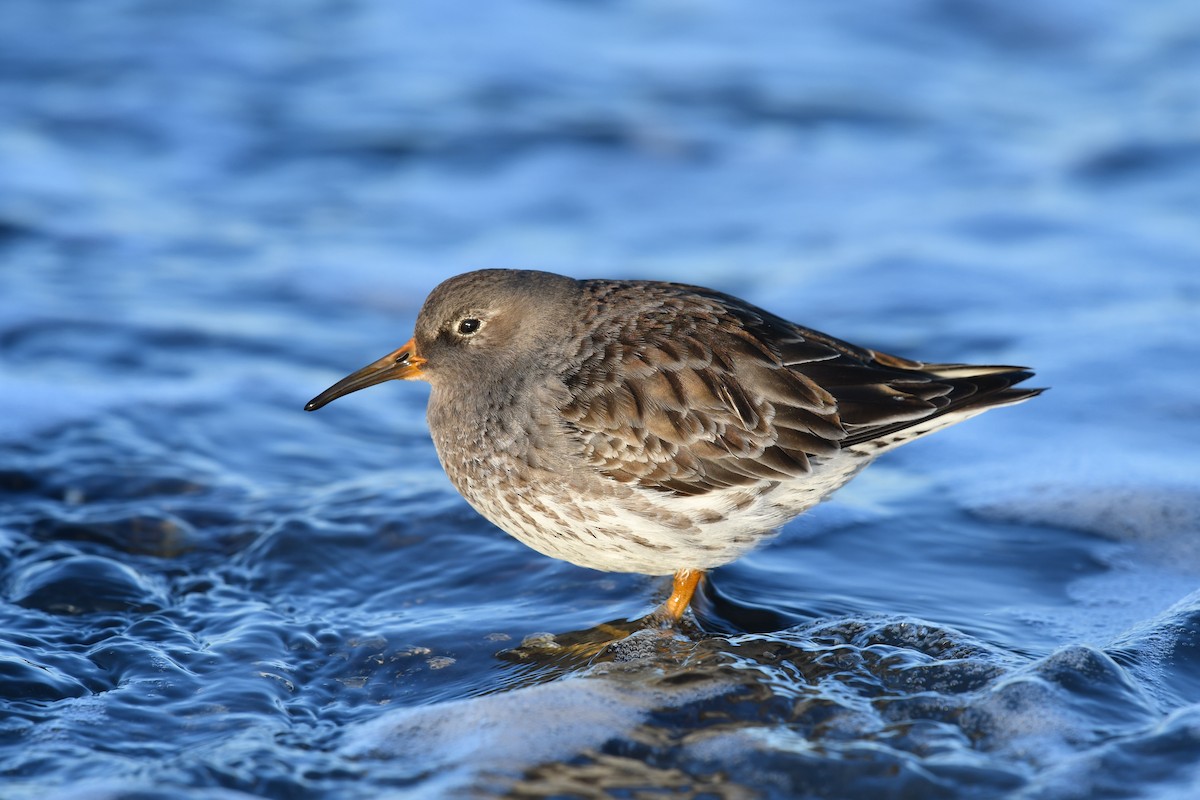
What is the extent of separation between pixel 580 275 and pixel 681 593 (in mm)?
4134

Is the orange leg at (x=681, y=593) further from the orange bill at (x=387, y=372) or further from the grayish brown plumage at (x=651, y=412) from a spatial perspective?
the orange bill at (x=387, y=372)

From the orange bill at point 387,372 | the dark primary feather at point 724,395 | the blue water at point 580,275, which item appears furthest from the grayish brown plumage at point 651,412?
the blue water at point 580,275

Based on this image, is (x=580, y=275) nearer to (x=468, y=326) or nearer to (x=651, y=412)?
(x=468, y=326)

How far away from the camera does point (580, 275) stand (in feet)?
32.6

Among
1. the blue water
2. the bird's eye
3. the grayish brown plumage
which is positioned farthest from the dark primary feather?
the blue water

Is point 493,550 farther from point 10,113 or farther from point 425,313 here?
point 10,113

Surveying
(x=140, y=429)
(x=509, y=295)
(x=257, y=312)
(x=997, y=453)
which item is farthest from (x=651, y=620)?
(x=257, y=312)

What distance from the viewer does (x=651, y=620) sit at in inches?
245

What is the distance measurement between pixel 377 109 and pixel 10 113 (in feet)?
10.7

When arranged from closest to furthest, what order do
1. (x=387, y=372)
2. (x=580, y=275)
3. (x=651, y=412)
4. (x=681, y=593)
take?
1. (x=651, y=412)
2. (x=681, y=593)
3. (x=387, y=372)
4. (x=580, y=275)

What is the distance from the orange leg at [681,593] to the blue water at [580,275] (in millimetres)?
168

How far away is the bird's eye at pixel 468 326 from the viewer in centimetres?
625

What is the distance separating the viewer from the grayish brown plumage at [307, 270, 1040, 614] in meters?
5.82

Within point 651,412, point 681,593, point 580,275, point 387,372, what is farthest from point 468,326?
point 580,275
